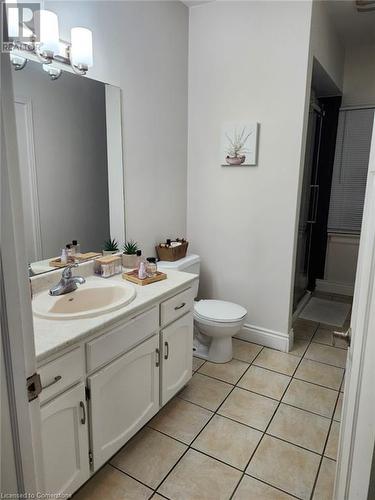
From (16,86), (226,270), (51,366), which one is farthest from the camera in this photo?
(226,270)

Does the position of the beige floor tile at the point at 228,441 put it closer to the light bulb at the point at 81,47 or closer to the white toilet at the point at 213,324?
the white toilet at the point at 213,324

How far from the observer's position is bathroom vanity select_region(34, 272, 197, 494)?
1.27 metres

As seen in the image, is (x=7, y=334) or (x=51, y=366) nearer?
(x=7, y=334)

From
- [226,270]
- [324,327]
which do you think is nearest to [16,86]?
[226,270]

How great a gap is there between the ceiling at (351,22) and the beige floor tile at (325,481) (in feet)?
10.3

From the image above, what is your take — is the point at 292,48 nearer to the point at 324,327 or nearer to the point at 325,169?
the point at 325,169

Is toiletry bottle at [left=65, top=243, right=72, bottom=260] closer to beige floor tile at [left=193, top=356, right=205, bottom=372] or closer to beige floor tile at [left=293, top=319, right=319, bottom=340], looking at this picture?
beige floor tile at [left=193, top=356, right=205, bottom=372]

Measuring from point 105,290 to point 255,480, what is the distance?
47.7 inches

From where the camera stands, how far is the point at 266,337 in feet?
9.45

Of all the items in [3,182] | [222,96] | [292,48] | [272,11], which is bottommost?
[3,182]

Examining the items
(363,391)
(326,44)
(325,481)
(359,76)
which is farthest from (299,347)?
(359,76)

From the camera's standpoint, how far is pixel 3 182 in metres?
0.62

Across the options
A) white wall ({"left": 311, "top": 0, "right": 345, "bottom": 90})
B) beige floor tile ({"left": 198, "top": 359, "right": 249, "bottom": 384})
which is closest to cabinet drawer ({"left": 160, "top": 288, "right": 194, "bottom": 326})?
beige floor tile ({"left": 198, "top": 359, "right": 249, "bottom": 384})

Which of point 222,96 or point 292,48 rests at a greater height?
point 292,48
